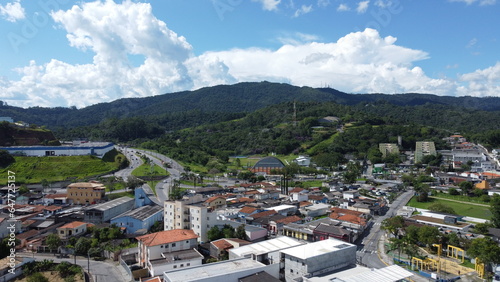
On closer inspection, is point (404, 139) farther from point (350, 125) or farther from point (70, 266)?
point (70, 266)

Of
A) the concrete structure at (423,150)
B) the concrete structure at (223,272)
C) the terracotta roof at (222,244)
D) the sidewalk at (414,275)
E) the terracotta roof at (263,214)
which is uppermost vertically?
the concrete structure at (423,150)

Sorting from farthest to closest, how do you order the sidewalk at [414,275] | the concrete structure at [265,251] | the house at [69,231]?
the house at [69,231], the sidewalk at [414,275], the concrete structure at [265,251]

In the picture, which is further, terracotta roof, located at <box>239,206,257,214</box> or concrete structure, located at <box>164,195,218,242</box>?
terracotta roof, located at <box>239,206,257,214</box>

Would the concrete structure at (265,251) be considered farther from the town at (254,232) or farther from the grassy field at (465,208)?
Result: the grassy field at (465,208)

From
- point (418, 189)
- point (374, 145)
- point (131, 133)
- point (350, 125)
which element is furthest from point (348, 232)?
point (131, 133)

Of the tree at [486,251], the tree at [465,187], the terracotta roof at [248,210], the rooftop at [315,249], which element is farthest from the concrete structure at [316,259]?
the tree at [465,187]

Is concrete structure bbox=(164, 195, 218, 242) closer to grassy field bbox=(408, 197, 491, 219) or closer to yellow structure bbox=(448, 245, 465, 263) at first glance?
yellow structure bbox=(448, 245, 465, 263)

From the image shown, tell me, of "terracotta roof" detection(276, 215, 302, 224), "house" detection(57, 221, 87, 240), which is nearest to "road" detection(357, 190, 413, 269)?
"terracotta roof" detection(276, 215, 302, 224)
